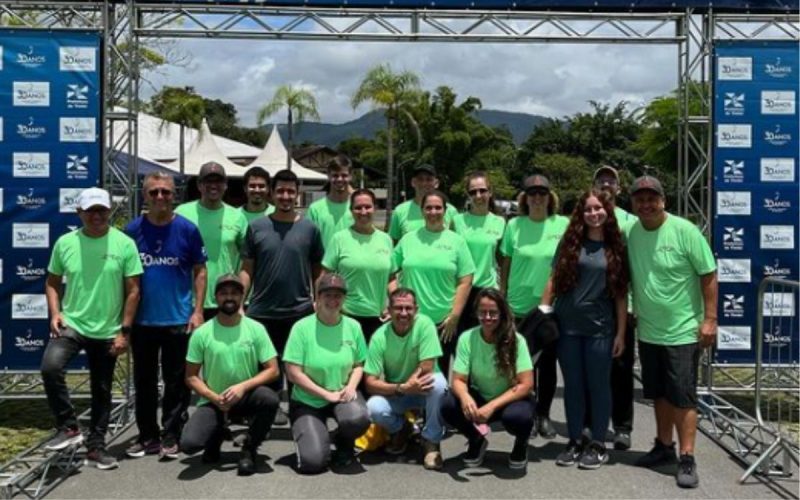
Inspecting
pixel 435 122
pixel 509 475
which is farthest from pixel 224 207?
pixel 435 122

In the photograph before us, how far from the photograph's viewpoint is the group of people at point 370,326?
4.86m

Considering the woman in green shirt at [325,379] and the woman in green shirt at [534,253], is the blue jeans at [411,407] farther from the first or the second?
the woman in green shirt at [534,253]

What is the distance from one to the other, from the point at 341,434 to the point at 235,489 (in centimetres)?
72

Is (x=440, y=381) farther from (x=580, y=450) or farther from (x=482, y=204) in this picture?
(x=482, y=204)

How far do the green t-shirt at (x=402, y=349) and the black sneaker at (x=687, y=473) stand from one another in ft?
5.26

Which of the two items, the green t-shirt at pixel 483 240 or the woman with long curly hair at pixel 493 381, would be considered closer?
the woman with long curly hair at pixel 493 381

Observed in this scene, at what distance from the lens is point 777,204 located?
6.68m

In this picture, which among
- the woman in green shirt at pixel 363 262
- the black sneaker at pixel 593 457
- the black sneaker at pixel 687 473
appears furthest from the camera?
the woman in green shirt at pixel 363 262

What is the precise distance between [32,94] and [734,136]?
5757mm

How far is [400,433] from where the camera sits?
5.28 metres

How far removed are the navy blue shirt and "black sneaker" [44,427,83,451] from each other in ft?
2.56

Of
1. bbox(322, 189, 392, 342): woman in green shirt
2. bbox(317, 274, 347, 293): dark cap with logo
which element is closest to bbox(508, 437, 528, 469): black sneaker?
bbox(322, 189, 392, 342): woman in green shirt

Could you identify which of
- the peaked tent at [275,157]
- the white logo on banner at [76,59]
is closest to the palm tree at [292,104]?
the peaked tent at [275,157]

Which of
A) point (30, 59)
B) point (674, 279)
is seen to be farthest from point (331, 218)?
point (30, 59)
